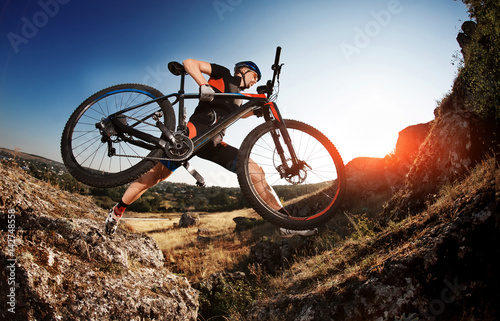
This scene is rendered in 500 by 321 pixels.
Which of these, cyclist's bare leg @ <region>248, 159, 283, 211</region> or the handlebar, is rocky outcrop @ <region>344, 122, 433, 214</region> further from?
the handlebar

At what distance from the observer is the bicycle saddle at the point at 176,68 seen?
3.24 meters

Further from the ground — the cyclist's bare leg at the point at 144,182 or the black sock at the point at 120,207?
the cyclist's bare leg at the point at 144,182

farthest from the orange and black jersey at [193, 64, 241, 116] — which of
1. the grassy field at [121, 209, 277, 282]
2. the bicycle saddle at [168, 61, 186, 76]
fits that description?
the grassy field at [121, 209, 277, 282]

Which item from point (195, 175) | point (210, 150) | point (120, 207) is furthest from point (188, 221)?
point (195, 175)

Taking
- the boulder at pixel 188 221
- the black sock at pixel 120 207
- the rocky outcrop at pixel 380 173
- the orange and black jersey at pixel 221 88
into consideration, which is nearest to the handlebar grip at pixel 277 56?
the orange and black jersey at pixel 221 88

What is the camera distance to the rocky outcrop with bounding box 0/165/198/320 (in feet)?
8.45

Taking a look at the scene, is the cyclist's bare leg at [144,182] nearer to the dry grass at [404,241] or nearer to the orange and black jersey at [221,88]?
the orange and black jersey at [221,88]

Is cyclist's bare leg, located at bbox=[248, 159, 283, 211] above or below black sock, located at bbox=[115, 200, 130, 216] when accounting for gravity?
below

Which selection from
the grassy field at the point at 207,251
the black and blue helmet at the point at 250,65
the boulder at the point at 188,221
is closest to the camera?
the black and blue helmet at the point at 250,65

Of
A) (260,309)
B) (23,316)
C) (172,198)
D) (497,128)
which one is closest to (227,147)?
(23,316)

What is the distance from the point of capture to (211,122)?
3.29 m

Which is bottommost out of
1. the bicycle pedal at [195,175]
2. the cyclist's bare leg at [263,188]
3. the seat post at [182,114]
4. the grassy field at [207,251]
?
the grassy field at [207,251]

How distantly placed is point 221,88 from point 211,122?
721 mm

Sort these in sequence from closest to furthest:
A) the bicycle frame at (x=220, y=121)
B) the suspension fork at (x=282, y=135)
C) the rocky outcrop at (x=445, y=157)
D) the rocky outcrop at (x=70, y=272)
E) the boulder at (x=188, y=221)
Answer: the rocky outcrop at (x=70, y=272)
the bicycle frame at (x=220, y=121)
the suspension fork at (x=282, y=135)
the rocky outcrop at (x=445, y=157)
the boulder at (x=188, y=221)
